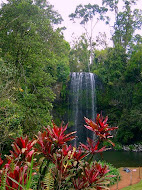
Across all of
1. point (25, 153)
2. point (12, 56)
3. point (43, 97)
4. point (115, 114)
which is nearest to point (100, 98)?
point (115, 114)

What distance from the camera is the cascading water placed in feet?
62.2

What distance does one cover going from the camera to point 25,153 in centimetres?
182

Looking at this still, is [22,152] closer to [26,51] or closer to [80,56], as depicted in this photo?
[26,51]

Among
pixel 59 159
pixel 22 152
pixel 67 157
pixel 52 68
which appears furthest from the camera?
pixel 52 68

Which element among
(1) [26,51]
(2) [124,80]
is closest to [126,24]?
(2) [124,80]

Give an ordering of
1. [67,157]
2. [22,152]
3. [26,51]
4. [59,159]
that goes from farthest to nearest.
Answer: [26,51] → [59,159] → [67,157] → [22,152]

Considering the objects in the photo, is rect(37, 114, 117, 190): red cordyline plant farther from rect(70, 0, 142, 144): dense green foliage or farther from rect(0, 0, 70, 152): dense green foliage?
rect(70, 0, 142, 144): dense green foliage

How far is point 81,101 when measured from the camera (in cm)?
1958

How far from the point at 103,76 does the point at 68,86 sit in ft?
12.2

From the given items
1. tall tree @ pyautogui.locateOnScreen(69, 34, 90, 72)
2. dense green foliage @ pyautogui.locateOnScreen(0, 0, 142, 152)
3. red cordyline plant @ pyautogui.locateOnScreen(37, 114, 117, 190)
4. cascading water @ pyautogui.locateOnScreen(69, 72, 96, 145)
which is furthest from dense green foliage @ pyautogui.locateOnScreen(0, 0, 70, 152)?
tall tree @ pyautogui.locateOnScreen(69, 34, 90, 72)

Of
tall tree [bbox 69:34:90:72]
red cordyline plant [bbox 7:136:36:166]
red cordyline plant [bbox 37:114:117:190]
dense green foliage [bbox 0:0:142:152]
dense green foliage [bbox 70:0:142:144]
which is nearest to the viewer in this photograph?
red cordyline plant [bbox 7:136:36:166]

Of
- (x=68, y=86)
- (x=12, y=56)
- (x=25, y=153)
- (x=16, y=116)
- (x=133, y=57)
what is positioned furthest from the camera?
(x=68, y=86)

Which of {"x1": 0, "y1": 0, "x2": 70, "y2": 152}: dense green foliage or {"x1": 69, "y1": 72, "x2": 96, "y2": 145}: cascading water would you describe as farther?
{"x1": 69, "y1": 72, "x2": 96, "y2": 145}: cascading water

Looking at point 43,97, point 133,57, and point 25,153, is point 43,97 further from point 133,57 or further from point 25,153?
point 133,57
